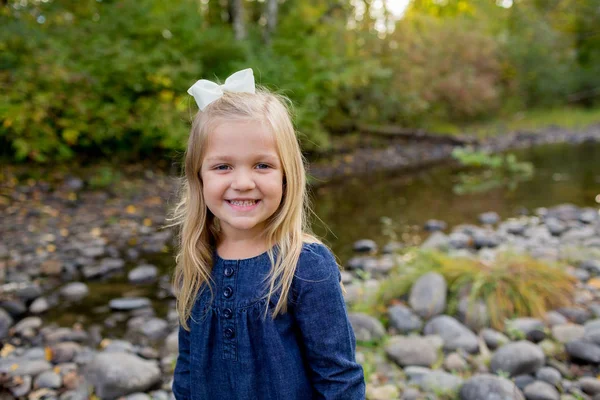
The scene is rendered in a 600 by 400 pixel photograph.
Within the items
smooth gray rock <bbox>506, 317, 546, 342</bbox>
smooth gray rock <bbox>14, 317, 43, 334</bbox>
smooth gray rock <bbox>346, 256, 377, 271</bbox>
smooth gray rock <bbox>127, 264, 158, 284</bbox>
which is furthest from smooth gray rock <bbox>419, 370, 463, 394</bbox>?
smooth gray rock <bbox>127, 264, 158, 284</bbox>

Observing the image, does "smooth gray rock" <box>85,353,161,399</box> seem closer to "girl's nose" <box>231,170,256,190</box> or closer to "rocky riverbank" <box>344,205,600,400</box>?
"rocky riverbank" <box>344,205,600,400</box>

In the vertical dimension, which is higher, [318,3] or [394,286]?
[318,3]

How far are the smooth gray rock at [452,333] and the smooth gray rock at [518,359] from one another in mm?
289

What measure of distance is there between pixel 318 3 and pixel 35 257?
9.92m

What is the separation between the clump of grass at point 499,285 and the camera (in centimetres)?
357

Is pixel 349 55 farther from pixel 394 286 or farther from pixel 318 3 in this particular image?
pixel 394 286

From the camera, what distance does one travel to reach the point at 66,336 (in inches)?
142

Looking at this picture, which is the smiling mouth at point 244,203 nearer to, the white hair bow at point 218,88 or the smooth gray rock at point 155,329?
the white hair bow at point 218,88

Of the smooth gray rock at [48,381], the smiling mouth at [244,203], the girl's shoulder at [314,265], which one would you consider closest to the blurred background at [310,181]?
the smooth gray rock at [48,381]

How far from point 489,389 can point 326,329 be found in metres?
1.46

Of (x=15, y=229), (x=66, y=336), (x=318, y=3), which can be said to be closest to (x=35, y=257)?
(x=15, y=229)

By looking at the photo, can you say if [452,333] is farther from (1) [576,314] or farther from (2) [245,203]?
(2) [245,203]

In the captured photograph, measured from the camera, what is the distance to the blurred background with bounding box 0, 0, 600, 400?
3.48m

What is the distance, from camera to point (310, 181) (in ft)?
16.7
